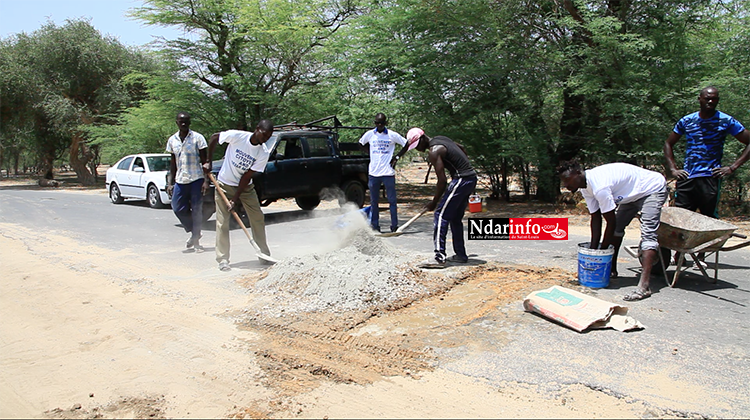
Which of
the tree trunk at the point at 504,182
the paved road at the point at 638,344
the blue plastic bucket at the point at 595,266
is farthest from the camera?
the tree trunk at the point at 504,182

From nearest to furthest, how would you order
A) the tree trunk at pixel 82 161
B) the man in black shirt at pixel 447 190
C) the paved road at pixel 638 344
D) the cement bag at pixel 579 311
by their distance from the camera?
the paved road at pixel 638 344, the cement bag at pixel 579 311, the man in black shirt at pixel 447 190, the tree trunk at pixel 82 161

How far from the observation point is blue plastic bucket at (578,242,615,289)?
5.45m

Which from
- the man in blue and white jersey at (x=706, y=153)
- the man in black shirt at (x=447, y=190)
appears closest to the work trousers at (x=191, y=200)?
the man in black shirt at (x=447, y=190)

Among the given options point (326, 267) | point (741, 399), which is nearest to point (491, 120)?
point (326, 267)

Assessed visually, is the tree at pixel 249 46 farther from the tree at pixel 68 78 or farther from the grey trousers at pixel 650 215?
the grey trousers at pixel 650 215

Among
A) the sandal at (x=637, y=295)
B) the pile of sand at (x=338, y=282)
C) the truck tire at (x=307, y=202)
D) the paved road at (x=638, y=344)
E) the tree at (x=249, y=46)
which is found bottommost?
the paved road at (x=638, y=344)

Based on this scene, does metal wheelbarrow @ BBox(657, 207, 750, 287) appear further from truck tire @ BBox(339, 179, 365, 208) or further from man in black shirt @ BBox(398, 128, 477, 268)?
truck tire @ BBox(339, 179, 365, 208)

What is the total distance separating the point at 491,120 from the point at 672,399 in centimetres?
1126

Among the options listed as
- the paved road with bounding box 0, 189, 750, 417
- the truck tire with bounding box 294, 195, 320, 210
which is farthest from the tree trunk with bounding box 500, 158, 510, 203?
the paved road with bounding box 0, 189, 750, 417

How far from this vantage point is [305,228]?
10727 millimetres

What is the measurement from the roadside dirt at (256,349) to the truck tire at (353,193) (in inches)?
256

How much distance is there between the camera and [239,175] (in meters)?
6.94

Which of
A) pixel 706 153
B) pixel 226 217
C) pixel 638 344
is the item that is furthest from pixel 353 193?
pixel 638 344

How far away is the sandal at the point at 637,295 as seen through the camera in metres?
5.19
